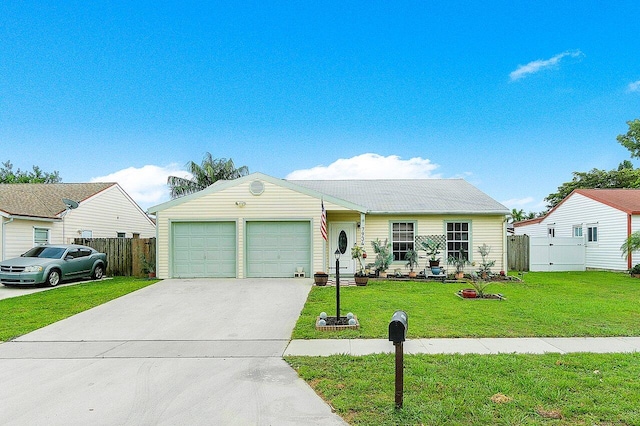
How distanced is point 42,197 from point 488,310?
20.7 metres

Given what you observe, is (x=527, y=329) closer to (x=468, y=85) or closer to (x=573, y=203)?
(x=468, y=85)

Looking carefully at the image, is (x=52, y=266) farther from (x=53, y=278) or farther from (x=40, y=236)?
(x=40, y=236)

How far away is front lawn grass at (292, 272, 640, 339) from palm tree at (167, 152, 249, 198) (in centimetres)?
2151

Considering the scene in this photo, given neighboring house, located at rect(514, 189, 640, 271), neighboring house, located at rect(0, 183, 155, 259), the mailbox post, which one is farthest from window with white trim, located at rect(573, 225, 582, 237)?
neighboring house, located at rect(0, 183, 155, 259)

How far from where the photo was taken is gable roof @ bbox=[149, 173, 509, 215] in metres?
14.2

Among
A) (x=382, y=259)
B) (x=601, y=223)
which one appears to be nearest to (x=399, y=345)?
(x=382, y=259)

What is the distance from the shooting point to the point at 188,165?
31.0 m

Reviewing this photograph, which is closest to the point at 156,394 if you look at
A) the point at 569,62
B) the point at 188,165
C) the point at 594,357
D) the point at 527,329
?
the point at 594,357

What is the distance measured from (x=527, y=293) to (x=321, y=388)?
9.12 metres

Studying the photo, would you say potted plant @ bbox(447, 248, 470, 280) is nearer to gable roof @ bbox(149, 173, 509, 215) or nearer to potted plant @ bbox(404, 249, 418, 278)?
potted plant @ bbox(404, 249, 418, 278)

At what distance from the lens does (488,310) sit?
838cm

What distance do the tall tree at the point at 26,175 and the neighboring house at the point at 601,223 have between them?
45324mm

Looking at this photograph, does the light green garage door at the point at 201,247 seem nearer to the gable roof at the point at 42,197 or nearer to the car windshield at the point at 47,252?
the car windshield at the point at 47,252

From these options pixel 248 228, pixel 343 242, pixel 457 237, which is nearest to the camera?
pixel 248 228
